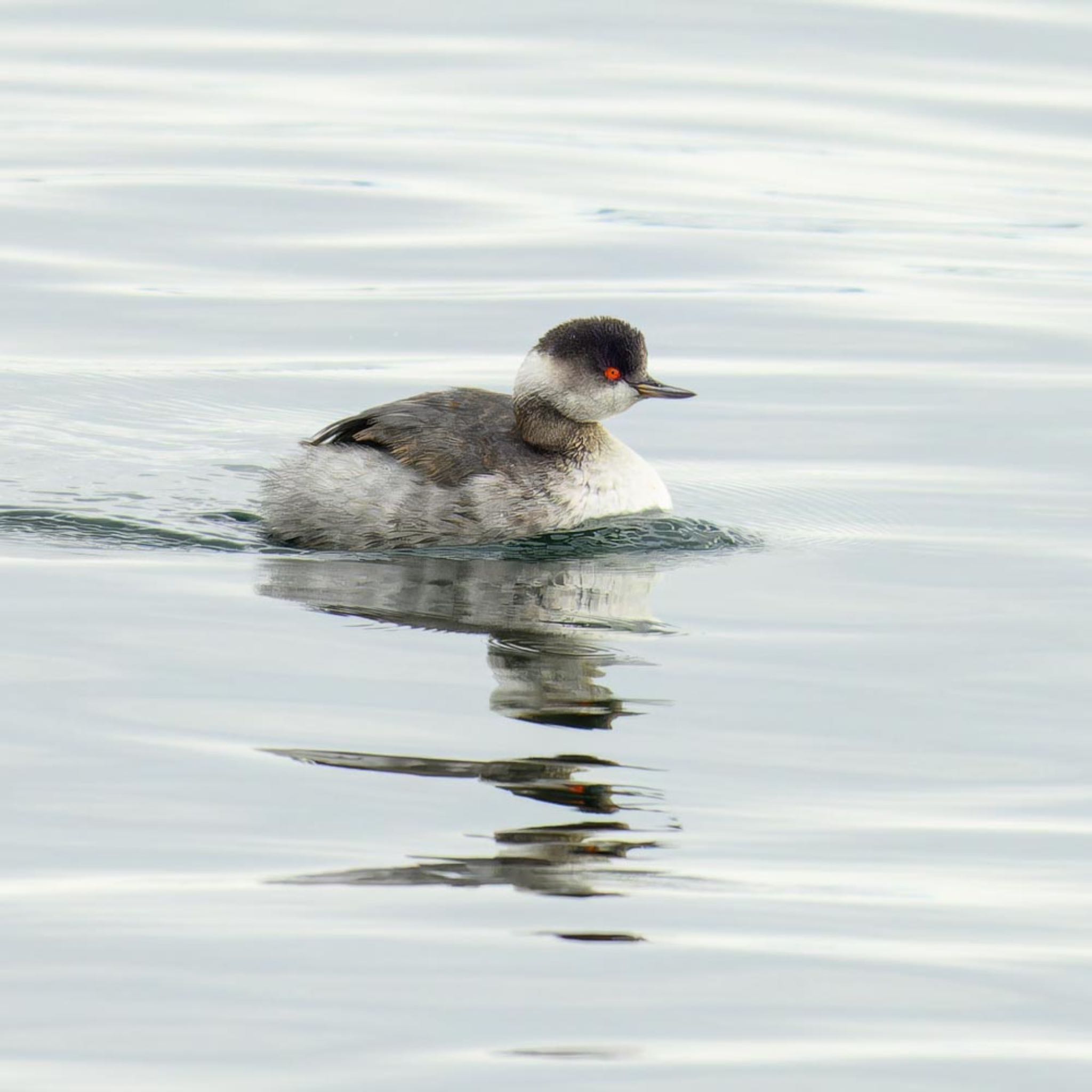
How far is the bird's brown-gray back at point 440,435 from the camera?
34.7ft

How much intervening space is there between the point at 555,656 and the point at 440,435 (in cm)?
262

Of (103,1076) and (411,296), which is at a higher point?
(411,296)

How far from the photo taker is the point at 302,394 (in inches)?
540

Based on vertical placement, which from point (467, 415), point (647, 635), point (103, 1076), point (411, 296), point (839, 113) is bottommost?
point (103, 1076)

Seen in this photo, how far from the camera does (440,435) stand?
1064 centimetres

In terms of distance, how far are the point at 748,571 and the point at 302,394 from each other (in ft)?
15.1

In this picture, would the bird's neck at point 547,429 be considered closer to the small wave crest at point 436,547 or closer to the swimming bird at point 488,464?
the swimming bird at point 488,464

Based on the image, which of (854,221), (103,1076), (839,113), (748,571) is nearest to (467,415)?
(748,571)

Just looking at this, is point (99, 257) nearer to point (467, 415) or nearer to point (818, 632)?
point (467, 415)

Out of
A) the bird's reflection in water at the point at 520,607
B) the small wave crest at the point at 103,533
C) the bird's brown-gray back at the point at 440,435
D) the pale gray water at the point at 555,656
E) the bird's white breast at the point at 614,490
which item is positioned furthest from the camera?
the bird's white breast at the point at 614,490

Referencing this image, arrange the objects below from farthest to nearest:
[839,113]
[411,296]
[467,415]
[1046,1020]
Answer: [839,113], [411,296], [467,415], [1046,1020]

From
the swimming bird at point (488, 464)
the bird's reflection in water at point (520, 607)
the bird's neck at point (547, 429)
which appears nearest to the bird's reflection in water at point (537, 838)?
the bird's reflection in water at point (520, 607)

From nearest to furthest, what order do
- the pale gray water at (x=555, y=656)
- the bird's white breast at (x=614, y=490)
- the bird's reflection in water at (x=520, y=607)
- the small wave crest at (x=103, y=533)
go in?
the pale gray water at (x=555, y=656), the bird's reflection in water at (x=520, y=607), the small wave crest at (x=103, y=533), the bird's white breast at (x=614, y=490)

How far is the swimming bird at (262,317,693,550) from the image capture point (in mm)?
10422
